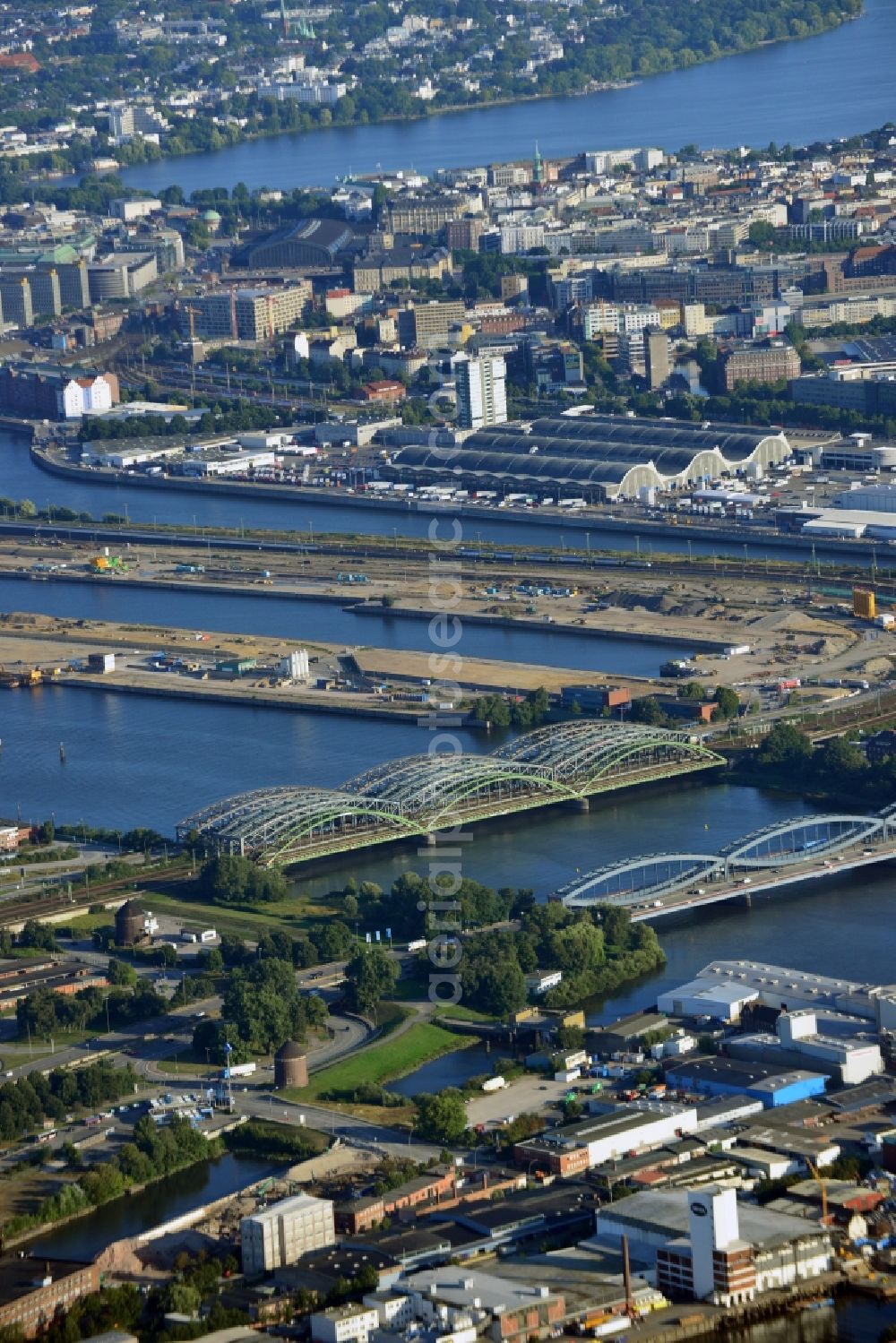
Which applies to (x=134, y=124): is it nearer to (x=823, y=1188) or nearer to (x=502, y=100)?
(x=502, y=100)

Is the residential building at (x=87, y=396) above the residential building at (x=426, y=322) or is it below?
below

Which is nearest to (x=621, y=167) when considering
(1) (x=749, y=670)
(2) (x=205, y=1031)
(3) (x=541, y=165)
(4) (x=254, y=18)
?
(3) (x=541, y=165)

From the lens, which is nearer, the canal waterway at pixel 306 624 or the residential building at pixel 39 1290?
the residential building at pixel 39 1290

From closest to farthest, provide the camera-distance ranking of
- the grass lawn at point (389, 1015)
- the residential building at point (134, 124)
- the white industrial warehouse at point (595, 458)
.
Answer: the grass lawn at point (389, 1015) < the white industrial warehouse at point (595, 458) < the residential building at point (134, 124)

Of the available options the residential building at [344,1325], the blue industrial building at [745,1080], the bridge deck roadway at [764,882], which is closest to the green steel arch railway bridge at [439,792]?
the bridge deck roadway at [764,882]

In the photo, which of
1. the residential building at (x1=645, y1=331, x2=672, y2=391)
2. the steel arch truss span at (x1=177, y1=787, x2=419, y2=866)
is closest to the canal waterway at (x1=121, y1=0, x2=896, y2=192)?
the residential building at (x1=645, y1=331, x2=672, y2=391)

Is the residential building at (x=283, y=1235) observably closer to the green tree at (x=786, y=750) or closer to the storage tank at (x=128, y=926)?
the storage tank at (x=128, y=926)
